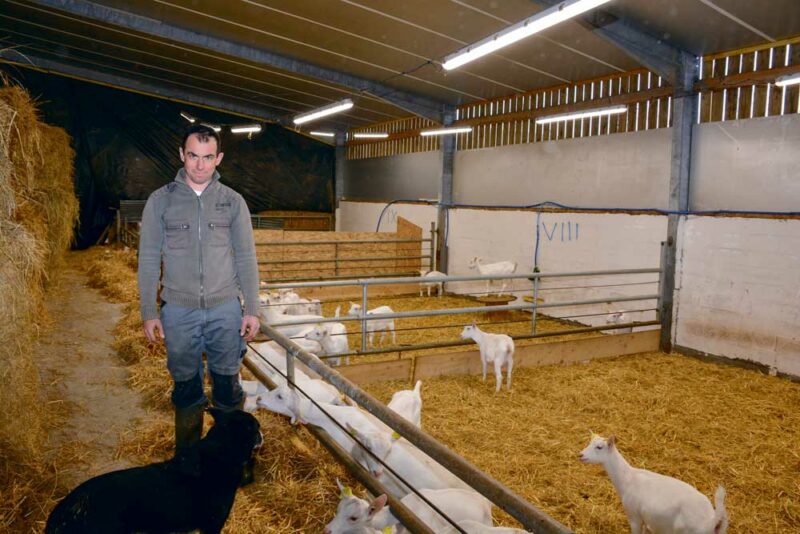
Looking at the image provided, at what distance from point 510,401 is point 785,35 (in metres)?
5.82

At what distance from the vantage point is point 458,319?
9.66 metres

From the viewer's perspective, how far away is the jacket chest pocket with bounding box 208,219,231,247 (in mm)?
2633

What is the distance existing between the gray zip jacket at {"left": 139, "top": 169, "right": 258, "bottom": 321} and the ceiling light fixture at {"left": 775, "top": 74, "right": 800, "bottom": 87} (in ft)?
22.7

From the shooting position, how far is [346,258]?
1249cm

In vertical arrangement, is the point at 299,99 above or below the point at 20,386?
above

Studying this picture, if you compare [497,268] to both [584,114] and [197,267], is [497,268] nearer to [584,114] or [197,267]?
[584,114]

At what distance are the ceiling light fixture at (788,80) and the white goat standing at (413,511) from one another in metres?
6.62

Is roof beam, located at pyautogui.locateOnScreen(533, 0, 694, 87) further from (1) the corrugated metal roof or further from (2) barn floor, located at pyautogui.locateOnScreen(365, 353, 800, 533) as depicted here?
(2) barn floor, located at pyautogui.locateOnScreen(365, 353, 800, 533)

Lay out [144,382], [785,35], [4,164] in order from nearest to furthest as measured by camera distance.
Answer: [4,164], [144,382], [785,35]

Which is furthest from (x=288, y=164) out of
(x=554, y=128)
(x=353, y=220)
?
(x=554, y=128)

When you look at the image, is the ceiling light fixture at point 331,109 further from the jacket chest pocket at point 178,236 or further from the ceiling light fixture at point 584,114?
the jacket chest pocket at point 178,236

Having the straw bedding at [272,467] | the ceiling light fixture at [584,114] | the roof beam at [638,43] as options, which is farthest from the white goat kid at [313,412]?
the ceiling light fixture at [584,114]

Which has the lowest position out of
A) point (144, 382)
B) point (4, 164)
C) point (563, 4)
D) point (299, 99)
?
point (144, 382)

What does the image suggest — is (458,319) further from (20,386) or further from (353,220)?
(353,220)
